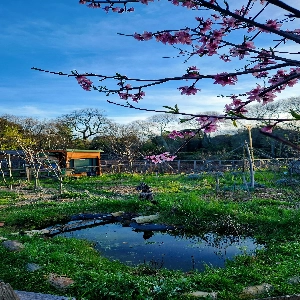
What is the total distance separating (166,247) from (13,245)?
8.84 feet

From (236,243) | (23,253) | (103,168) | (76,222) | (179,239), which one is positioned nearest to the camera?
(23,253)

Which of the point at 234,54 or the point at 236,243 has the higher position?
the point at 234,54

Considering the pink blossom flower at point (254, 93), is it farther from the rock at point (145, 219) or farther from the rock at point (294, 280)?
the rock at point (145, 219)

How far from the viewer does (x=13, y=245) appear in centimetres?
575

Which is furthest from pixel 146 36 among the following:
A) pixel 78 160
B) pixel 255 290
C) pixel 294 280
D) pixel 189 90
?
pixel 78 160

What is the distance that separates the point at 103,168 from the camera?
26578 millimetres

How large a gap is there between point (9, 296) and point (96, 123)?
33.3 m

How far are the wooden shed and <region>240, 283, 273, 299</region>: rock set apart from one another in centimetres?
1851

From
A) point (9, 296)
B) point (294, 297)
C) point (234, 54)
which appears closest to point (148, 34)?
point (234, 54)

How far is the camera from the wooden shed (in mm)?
22266

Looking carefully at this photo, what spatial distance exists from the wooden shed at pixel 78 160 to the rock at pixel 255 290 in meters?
18.5

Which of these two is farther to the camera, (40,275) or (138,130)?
(138,130)

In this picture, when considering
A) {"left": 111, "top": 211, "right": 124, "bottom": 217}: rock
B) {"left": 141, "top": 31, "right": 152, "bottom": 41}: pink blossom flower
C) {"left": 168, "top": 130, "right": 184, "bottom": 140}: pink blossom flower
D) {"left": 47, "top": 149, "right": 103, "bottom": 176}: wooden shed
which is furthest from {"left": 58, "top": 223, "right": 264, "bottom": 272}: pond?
{"left": 47, "top": 149, "right": 103, "bottom": 176}: wooden shed

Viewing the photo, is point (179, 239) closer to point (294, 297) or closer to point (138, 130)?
point (294, 297)
